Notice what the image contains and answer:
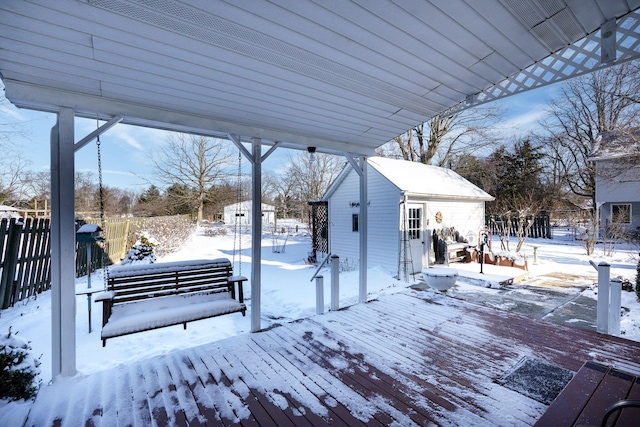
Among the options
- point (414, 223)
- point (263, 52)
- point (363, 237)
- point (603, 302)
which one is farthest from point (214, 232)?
point (603, 302)

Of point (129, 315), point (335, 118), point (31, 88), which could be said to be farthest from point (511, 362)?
point (31, 88)

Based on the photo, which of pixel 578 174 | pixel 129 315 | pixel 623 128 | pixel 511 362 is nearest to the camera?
pixel 511 362

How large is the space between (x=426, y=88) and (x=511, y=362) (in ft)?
9.33

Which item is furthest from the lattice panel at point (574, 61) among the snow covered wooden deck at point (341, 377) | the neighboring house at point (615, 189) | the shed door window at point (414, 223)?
the neighboring house at point (615, 189)

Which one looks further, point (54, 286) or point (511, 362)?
point (511, 362)

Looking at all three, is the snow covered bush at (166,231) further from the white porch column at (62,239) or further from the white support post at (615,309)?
the white support post at (615,309)

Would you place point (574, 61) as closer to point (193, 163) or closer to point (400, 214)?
point (400, 214)

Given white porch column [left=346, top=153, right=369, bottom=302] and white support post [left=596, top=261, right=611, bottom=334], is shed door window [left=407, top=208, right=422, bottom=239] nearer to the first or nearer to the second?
white porch column [left=346, top=153, right=369, bottom=302]

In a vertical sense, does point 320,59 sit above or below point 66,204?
above

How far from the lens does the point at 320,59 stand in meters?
2.51

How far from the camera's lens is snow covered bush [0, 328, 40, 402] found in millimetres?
2268

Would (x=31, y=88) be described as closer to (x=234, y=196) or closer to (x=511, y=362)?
(x=511, y=362)

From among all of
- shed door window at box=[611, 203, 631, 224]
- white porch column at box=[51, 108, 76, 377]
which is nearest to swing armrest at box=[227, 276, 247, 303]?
white porch column at box=[51, 108, 76, 377]

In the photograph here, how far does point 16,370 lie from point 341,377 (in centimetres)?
258
